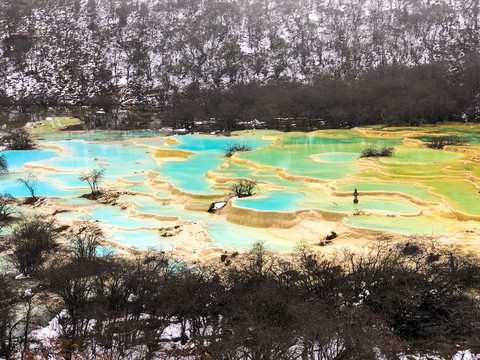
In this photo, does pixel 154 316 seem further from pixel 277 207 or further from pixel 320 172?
pixel 320 172

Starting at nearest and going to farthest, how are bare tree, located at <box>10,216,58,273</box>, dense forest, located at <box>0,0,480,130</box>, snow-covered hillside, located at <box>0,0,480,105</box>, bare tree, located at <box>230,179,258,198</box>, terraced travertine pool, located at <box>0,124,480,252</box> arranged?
bare tree, located at <box>10,216,58,273</box> → terraced travertine pool, located at <box>0,124,480,252</box> → bare tree, located at <box>230,179,258,198</box> → dense forest, located at <box>0,0,480,130</box> → snow-covered hillside, located at <box>0,0,480,105</box>

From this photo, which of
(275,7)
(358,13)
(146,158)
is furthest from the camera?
(275,7)

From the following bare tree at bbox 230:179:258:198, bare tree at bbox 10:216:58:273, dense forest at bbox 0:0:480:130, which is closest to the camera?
bare tree at bbox 10:216:58:273

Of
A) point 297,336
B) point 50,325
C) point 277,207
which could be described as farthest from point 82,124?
point 297,336

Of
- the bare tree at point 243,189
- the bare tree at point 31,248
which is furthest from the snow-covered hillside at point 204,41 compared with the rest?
the bare tree at point 31,248

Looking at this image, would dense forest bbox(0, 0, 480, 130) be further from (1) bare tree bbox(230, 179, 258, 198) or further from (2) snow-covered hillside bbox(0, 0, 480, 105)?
(1) bare tree bbox(230, 179, 258, 198)

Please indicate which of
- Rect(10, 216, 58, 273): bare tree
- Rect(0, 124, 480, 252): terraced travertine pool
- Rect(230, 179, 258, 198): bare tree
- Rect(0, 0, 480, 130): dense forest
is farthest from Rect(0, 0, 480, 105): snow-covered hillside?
Rect(10, 216, 58, 273): bare tree

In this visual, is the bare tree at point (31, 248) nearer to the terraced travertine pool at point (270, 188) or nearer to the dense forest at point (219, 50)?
the terraced travertine pool at point (270, 188)
